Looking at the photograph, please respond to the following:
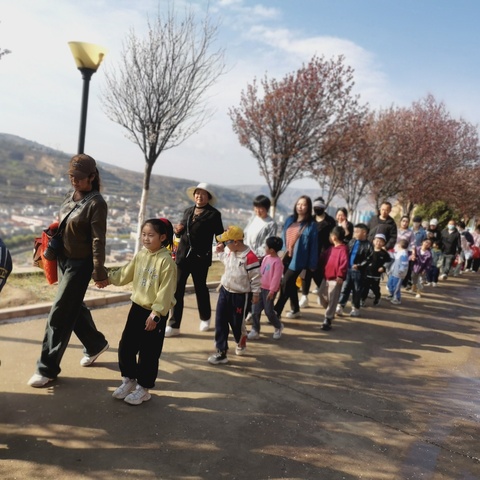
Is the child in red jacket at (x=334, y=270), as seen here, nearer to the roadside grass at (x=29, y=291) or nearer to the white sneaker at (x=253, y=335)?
the white sneaker at (x=253, y=335)

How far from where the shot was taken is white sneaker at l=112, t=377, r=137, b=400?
3.33m

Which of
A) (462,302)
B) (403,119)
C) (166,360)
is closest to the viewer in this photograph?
(166,360)

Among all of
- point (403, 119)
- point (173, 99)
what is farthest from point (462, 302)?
point (403, 119)

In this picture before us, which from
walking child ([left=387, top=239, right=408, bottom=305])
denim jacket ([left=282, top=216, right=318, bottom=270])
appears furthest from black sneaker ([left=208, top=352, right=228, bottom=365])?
walking child ([left=387, top=239, right=408, bottom=305])

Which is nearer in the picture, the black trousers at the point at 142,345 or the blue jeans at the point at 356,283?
the black trousers at the point at 142,345

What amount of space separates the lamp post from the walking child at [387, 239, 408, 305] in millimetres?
6203

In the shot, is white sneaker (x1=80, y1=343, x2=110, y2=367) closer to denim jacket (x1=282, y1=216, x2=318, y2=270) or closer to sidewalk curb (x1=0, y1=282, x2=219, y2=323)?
sidewalk curb (x1=0, y1=282, x2=219, y2=323)

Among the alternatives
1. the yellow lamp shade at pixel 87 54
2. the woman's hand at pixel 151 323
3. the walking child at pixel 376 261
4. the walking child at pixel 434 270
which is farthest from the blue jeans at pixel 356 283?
the yellow lamp shade at pixel 87 54

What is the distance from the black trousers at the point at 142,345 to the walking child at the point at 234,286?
3.46ft

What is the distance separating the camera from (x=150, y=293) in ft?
10.7

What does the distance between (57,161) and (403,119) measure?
18.2 meters

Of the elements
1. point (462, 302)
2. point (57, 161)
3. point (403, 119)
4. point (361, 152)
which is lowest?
point (462, 302)

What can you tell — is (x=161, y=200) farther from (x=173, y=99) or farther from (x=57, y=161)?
(x=173, y=99)

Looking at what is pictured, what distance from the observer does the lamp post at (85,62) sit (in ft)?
16.5
